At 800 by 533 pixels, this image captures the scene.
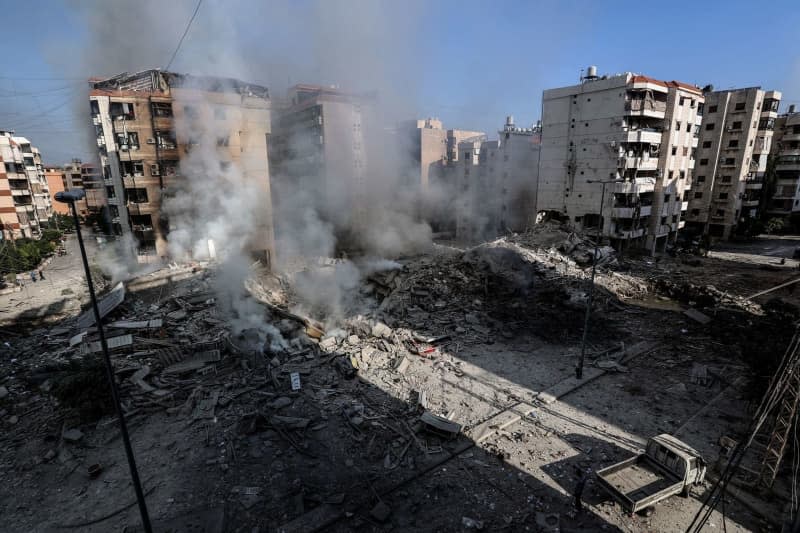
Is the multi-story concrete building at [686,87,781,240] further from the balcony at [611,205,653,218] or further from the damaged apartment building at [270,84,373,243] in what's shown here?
the damaged apartment building at [270,84,373,243]

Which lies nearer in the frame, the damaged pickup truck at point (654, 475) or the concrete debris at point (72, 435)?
the damaged pickup truck at point (654, 475)

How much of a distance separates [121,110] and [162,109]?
242 cm

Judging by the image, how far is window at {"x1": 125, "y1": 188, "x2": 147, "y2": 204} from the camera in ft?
93.7

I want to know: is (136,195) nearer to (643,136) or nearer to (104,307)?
(104,307)

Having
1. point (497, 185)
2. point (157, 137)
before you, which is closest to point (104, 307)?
point (157, 137)

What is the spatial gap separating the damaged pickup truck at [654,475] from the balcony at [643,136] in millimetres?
24633

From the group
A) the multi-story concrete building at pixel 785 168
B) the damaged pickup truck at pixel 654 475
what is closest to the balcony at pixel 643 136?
the multi-story concrete building at pixel 785 168

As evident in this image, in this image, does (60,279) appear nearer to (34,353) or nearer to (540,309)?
(34,353)

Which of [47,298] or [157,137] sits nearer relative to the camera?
[47,298]

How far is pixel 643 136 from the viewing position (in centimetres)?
2783

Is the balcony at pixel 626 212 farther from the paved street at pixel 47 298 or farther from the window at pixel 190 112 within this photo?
the paved street at pixel 47 298

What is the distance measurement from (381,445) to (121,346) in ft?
31.1

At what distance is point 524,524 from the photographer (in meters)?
7.41

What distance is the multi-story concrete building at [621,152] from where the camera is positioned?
2766 centimetres
